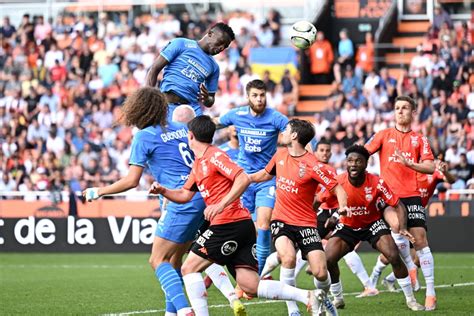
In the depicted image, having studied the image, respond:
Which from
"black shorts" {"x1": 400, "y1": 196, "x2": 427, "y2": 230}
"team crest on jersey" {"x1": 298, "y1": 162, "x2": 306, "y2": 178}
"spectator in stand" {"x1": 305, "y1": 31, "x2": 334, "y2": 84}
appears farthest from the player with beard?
"spectator in stand" {"x1": 305, "y1": 31, "x2": 334, "y2": 84}

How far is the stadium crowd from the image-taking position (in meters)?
25.3

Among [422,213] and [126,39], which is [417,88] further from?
[422,213]

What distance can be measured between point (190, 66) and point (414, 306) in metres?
3.63

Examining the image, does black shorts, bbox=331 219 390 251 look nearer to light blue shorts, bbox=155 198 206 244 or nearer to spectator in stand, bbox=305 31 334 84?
light blue shorts, bbox=155 198 206 244

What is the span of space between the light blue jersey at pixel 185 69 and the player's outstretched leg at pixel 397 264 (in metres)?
2.50

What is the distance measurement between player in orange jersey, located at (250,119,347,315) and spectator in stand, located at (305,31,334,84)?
59.7 feet

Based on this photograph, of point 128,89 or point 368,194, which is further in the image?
point 128,89

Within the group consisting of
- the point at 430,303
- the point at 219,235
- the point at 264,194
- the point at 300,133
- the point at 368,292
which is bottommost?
→ the point at 368,292

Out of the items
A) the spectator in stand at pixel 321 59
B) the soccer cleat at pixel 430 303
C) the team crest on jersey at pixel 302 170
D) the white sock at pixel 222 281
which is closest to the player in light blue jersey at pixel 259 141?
the white sock at pixel 222 281

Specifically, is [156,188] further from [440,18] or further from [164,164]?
[440,18]

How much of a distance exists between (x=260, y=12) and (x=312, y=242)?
68.7ft

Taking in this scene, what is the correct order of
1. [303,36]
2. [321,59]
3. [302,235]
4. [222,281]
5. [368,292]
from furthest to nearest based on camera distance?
[321,59]
[303,36]
[368,292]
[222,281]
[302,235]

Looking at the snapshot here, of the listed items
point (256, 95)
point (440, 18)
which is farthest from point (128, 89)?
point (256, 95)

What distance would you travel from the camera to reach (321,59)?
29.4 metres
